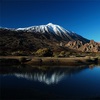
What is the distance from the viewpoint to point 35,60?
2250 inches

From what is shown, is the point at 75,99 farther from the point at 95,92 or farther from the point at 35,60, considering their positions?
the point at 35,60

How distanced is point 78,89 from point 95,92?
2277 mm

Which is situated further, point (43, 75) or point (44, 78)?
point (43, 75)

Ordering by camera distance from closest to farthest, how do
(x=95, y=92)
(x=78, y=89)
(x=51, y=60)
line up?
(x=95, y=92), (x=78, y=89), (x=51, y=60)

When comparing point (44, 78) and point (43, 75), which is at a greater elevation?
point (43, 75)

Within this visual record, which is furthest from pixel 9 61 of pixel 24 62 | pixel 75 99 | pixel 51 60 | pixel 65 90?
pixel 75 99

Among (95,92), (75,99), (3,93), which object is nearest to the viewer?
(75,99)

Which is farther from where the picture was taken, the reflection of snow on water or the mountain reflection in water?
the mountain reflection in water

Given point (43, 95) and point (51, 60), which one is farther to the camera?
point (51, 60)

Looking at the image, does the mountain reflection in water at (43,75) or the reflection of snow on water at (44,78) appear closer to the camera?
the reflection of snow on water at (44,78)

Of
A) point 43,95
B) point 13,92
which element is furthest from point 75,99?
point 13,92

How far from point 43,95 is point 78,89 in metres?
5.60

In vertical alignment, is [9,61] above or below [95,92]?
above

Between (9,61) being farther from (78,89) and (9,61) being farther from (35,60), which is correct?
(78,89)
